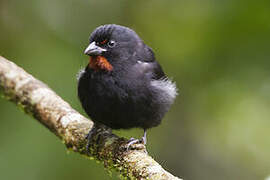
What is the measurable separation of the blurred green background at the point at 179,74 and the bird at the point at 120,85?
90 cm

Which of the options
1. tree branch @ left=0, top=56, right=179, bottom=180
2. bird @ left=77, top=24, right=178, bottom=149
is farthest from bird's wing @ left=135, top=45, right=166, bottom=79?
tree branch @ left=0, top=56, right=179, bottom=180

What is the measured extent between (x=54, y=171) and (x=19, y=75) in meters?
1.03

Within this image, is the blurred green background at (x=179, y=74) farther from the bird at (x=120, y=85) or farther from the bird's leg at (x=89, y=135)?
the bird at (x=120, y=85)

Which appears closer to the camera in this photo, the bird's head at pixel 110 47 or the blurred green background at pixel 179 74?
the bird's head at pixel 110 47

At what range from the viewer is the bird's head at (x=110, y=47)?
4.14m

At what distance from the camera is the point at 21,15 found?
19.9 ft

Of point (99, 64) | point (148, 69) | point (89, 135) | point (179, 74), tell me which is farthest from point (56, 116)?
point (179, 74)

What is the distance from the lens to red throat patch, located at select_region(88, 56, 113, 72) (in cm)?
413

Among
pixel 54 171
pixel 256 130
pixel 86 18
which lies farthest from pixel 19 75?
pixel 256 130

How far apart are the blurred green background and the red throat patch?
0.91m

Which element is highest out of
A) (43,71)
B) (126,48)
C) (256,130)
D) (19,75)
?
(126,48)

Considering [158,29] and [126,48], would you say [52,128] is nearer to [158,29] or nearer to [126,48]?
[126,48]

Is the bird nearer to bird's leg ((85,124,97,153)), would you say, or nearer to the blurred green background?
Result: bird's leg ((85,124,97,153))

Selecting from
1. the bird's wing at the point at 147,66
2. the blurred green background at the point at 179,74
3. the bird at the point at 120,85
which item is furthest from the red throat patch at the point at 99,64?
the blurred green background at the point at 179,74
